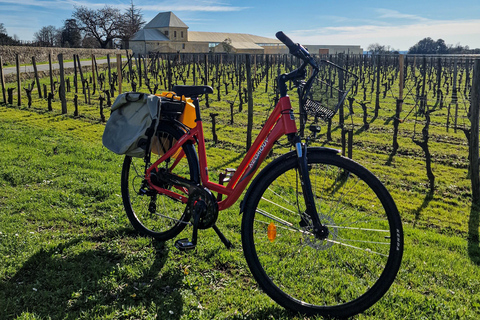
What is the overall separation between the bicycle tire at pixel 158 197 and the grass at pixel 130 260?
0.14 metres

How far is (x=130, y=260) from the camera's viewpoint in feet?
10.6

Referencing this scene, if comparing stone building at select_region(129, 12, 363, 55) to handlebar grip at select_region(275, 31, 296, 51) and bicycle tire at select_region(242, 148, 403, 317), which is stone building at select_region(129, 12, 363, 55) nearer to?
bicycle tire at select_region(242, 148, 403, 317)

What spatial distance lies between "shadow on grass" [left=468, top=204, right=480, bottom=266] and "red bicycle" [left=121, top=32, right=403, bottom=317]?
899 mm

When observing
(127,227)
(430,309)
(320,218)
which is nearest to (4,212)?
(127,227)

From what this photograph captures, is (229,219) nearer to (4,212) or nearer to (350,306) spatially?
(350,306)

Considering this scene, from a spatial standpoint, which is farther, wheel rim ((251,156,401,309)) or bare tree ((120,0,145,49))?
bare tree ((120,0,145,49))

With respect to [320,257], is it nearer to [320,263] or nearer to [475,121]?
[320,263]

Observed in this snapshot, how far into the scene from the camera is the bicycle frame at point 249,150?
260 cm

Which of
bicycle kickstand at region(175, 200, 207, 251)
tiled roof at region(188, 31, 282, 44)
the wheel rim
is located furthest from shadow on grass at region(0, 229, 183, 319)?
tiled roof at region(188, 31, 282, 44)

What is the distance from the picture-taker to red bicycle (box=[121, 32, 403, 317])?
2445 mm

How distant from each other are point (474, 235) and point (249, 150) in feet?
11.7

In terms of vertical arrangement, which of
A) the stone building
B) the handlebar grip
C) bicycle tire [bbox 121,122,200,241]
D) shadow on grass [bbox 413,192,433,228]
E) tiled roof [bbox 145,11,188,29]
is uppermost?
tiled roof [bbox 145,11,188,29]

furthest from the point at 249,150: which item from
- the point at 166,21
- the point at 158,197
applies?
the point at 166,21

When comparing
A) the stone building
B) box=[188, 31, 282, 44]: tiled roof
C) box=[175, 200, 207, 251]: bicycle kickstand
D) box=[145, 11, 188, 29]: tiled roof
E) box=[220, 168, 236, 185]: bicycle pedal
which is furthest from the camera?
box=[188, 31, 282, 44]: tiled roof
